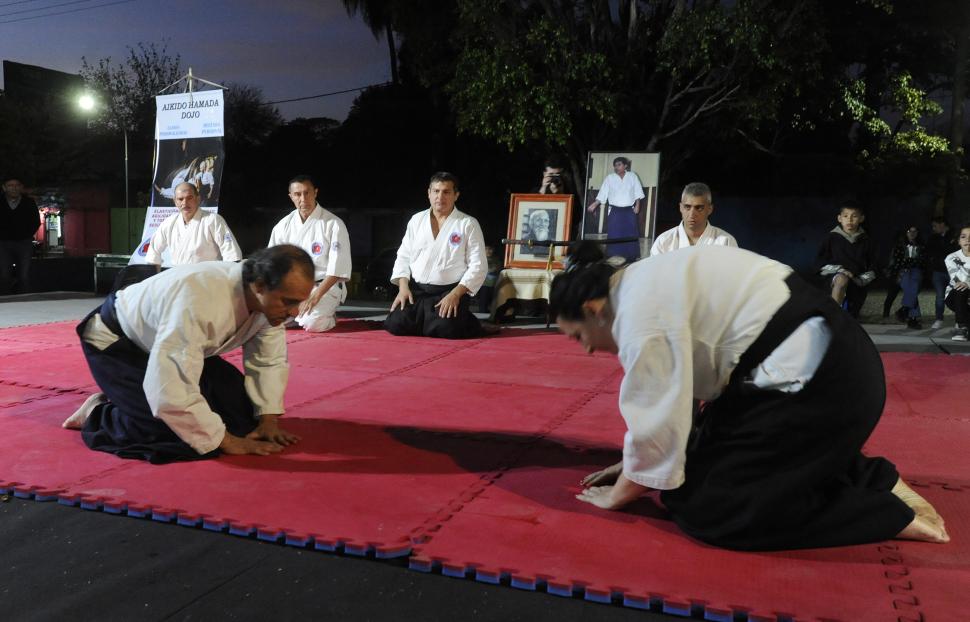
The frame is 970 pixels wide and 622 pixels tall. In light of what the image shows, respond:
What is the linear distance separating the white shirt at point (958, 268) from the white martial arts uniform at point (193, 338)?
6573 millimetres

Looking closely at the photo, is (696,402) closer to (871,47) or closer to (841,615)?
(841,615)

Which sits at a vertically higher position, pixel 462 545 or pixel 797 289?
pixel 797 289

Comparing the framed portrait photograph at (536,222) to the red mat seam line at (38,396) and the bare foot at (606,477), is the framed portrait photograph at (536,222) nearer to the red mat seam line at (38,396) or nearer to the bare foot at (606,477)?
the red mat seam line at (38,396)

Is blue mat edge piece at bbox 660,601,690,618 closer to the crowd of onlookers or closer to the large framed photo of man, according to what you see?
the crowd of onlookers

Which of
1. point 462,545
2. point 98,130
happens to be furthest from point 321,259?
point 98,130

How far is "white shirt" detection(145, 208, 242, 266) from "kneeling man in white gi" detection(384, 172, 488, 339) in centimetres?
155

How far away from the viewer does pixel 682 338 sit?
2066 millimetres

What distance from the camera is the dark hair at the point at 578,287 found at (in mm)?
2186

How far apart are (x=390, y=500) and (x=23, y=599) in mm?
1080

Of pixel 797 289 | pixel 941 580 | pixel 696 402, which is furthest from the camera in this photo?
pixel 696 402

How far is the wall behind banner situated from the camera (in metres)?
8.44

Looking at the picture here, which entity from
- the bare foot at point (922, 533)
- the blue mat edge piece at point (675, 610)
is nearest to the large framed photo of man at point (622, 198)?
the bare foot at point (922, 533)

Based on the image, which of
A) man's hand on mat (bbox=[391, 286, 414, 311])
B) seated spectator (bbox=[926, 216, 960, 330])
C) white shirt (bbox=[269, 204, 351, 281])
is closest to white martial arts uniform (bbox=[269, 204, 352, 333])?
white shirt (bbox=[269, 204, 351, 281])

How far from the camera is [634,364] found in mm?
2090
